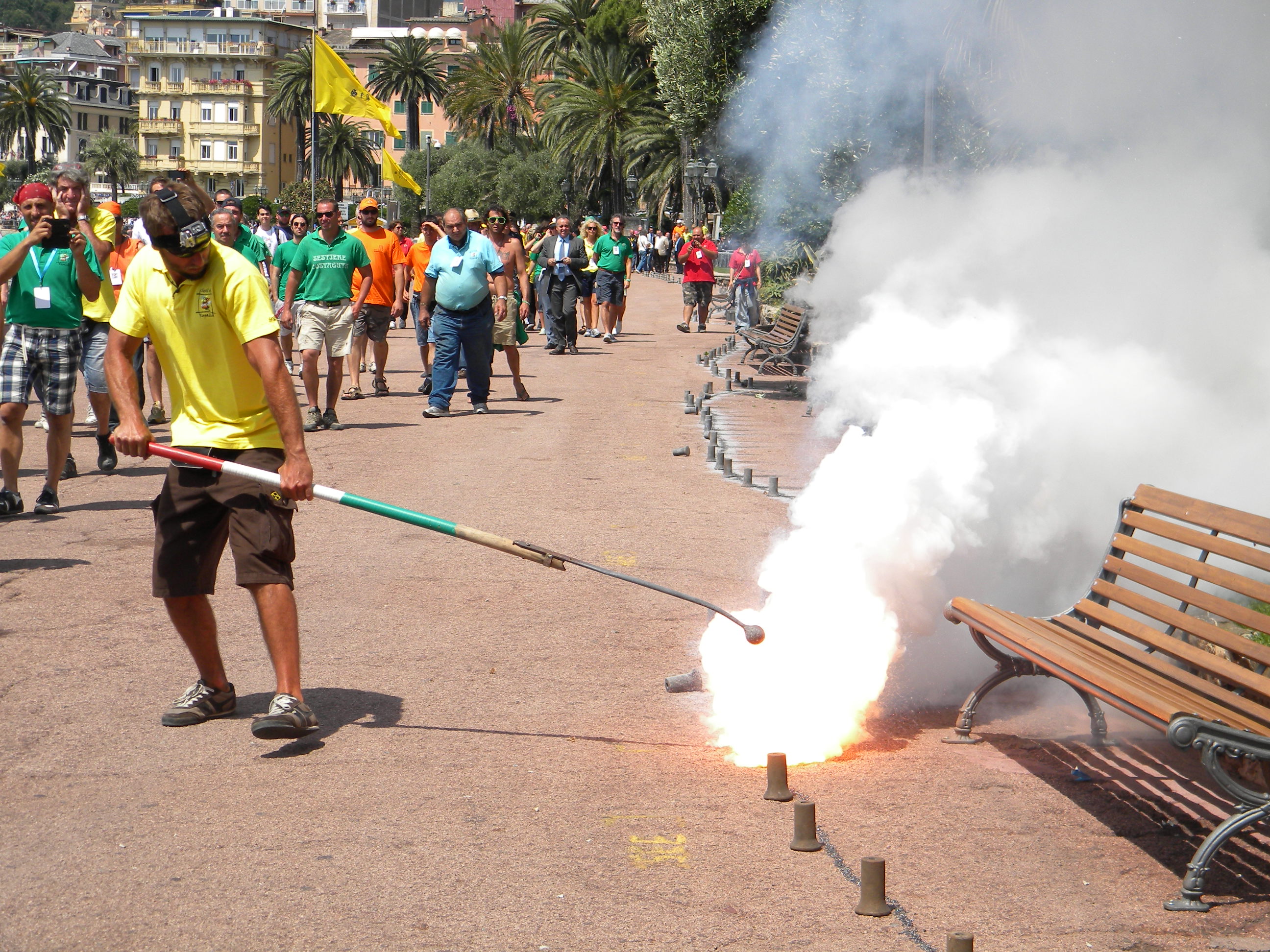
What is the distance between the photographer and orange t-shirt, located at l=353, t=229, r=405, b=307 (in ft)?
46.7

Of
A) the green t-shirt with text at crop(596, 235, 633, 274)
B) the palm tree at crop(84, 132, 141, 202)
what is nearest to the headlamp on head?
the green t-shirt with text at crop(596, 235, 633, 274)

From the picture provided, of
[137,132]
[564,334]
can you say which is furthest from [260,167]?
[564,334]

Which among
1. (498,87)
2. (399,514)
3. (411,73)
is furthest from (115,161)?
(399,514)

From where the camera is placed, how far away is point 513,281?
16422 mm

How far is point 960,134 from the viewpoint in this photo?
9.17 m

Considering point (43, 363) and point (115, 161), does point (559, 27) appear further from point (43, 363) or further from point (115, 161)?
point (115, 161)

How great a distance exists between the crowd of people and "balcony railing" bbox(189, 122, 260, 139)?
101428mm

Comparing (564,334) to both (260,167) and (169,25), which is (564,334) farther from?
(169,25)

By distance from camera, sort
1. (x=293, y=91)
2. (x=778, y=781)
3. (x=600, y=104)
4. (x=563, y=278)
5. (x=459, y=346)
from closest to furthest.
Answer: (x=778, y=781) < (x=459, y=346) < (x=563, y=278) < (x=600, y=104) < (x=293, y=91)

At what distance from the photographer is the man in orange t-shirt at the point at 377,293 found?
14.3 meters

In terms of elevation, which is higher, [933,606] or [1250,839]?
[933,606]

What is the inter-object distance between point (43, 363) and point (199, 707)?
4.32 meters

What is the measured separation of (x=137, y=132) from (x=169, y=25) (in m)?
9.43

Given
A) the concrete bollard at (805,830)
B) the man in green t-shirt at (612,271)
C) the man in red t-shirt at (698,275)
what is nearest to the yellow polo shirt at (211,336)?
the concrete bollard at (805,830)
